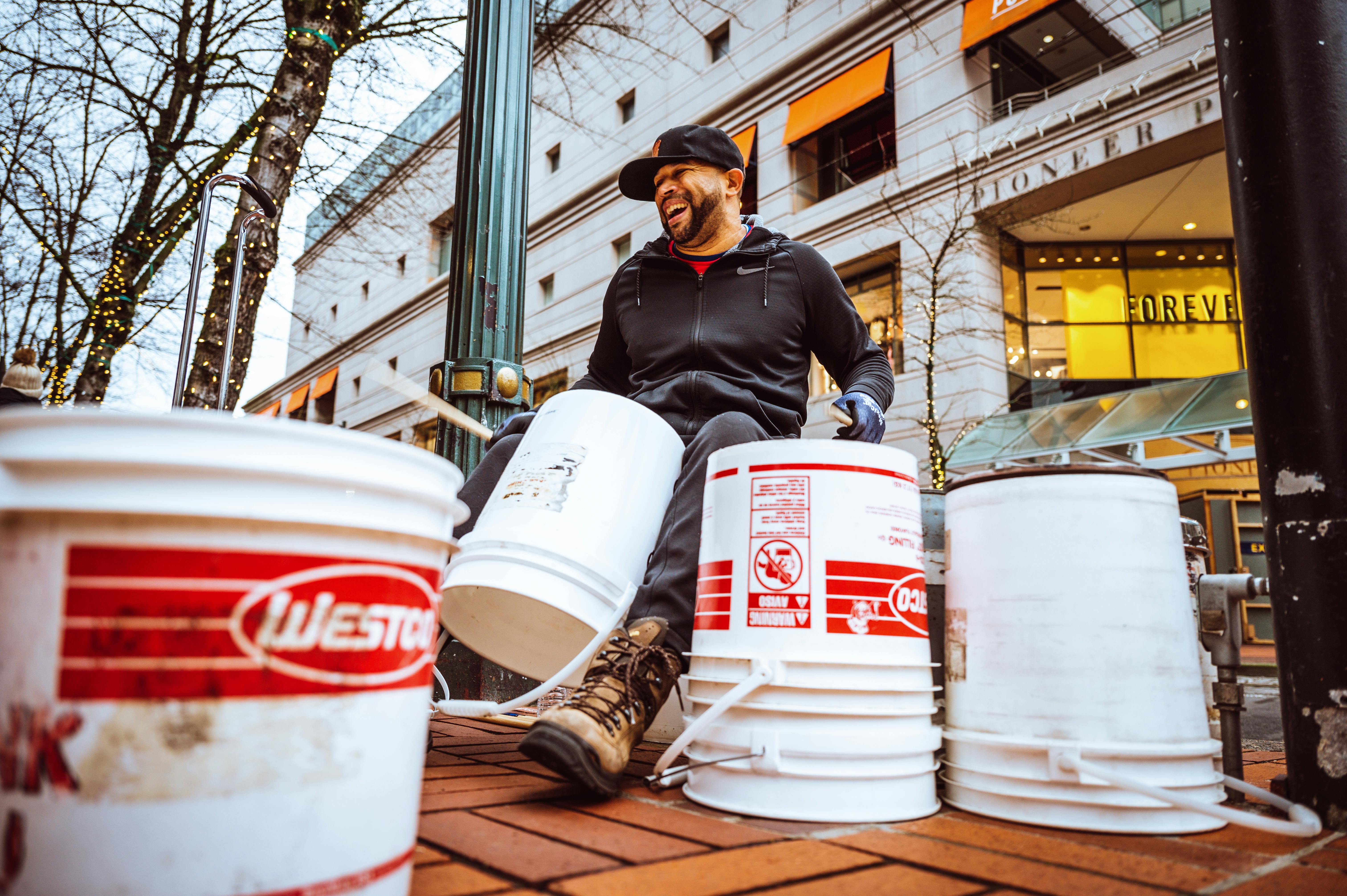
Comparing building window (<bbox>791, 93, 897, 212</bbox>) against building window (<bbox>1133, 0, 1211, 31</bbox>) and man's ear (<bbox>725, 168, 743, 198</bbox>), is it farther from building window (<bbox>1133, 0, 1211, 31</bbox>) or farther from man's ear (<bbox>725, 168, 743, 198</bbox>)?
man's ear (<bbox>725, 168, 743, 198</bbox>)

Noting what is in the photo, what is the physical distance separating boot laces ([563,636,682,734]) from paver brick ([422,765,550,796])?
0.19 m

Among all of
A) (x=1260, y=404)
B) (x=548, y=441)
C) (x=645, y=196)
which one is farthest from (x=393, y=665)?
(x=645, y=196)

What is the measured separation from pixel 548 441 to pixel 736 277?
2.64 feet

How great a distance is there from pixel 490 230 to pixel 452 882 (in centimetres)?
261

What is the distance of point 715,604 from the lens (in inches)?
53.8

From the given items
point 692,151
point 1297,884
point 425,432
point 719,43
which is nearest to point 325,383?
point 425,432

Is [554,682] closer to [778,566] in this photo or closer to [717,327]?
[778,566]

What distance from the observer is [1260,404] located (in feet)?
4.49

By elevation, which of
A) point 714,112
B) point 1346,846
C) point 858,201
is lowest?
point 1346,846

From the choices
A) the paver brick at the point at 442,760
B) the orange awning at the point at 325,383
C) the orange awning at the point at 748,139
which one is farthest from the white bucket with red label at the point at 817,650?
the orange awning at the point at 325,383

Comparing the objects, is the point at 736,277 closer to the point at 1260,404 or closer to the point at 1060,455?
the point at 1260,404

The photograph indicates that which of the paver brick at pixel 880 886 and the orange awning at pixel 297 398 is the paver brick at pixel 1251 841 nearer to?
the paver brick at pixel 880 886

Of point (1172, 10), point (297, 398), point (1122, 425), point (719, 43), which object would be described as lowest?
point (1122, 425)

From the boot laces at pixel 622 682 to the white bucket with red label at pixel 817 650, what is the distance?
0.11m
